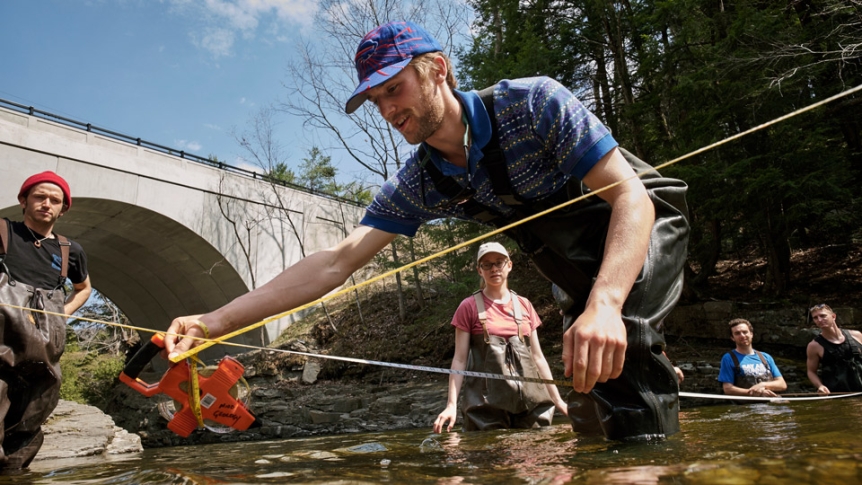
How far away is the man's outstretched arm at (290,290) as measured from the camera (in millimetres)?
2334

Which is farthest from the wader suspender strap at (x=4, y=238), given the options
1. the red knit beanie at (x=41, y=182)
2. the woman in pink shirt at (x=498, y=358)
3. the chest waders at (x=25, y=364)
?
the woman in pink shirt at (x=498, y=358)

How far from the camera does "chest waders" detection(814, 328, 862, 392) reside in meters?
6.38

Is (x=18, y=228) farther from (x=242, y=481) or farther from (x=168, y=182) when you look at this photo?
(x=168, y=182)

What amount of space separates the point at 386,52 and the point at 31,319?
2.88 metres

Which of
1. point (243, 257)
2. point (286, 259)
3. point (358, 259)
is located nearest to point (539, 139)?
point (358, 259)

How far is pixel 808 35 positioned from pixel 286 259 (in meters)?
18.7

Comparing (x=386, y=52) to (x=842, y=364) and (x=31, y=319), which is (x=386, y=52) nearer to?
(x=31, y=319)

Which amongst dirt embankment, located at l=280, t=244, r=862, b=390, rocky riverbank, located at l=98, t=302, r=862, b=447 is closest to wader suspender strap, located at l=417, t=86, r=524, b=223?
rocky riverbank, located at l=98, t=302, r=862, b=447

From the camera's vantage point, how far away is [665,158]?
12.7 meters

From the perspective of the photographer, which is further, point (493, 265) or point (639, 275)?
point (493, 265)

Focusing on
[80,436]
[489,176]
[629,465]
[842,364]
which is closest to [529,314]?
[489,176]

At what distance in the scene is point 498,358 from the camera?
434 cm

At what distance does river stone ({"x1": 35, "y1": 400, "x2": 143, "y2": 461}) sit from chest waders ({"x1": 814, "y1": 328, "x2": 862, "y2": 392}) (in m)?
8.30

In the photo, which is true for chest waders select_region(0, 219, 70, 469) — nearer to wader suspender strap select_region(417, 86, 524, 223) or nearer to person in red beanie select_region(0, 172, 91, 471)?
person in red beanie select_region(0, 172, 91, 471)
